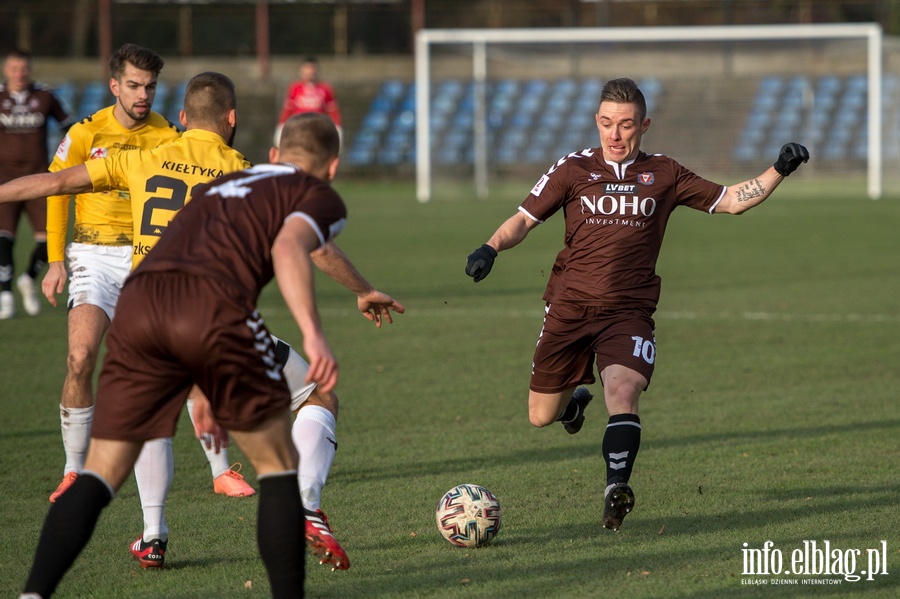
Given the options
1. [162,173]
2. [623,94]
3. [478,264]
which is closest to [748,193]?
[623,94]

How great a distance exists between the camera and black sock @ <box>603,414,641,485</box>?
16.6 ft

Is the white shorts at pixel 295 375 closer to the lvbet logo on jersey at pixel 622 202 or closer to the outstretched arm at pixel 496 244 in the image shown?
the outstretched arm at pixel 496 244

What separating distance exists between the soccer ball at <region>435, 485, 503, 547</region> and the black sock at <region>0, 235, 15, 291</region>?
7998 millimetres

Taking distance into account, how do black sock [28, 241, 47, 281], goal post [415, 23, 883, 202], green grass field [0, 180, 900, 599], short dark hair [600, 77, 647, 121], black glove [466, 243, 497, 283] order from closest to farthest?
green grass field [0, 180, 900, 599]
black glove [466, 243, 497, 283]
short dark hair [600, 77, 647, 121]
black sock [28, 241, 47, 281]
goal post [415, 23, 883, 202]

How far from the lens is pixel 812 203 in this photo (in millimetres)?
26047

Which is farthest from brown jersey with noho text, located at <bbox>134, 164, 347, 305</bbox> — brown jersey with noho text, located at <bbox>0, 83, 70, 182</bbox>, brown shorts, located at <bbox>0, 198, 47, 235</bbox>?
brown jersey with noho text, located at <bbox>0, 83, 70, 182</bbox>

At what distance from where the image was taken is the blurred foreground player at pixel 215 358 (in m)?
3.63

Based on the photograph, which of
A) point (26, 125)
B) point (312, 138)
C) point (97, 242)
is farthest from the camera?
point (26, 125)

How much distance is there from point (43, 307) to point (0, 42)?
86.1 ft

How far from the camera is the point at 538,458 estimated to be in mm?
6633

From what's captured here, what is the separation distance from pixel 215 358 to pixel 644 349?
2.41 m

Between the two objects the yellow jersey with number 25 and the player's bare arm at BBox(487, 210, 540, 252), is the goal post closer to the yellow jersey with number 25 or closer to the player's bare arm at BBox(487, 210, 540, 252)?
the player's bare arm at BBox(487, 210, 540, 252)

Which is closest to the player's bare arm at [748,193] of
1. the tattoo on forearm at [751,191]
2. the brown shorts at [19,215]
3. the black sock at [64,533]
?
the tattoo on forearm at [751,191]

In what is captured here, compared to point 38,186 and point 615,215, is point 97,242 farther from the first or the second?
point 615,215
